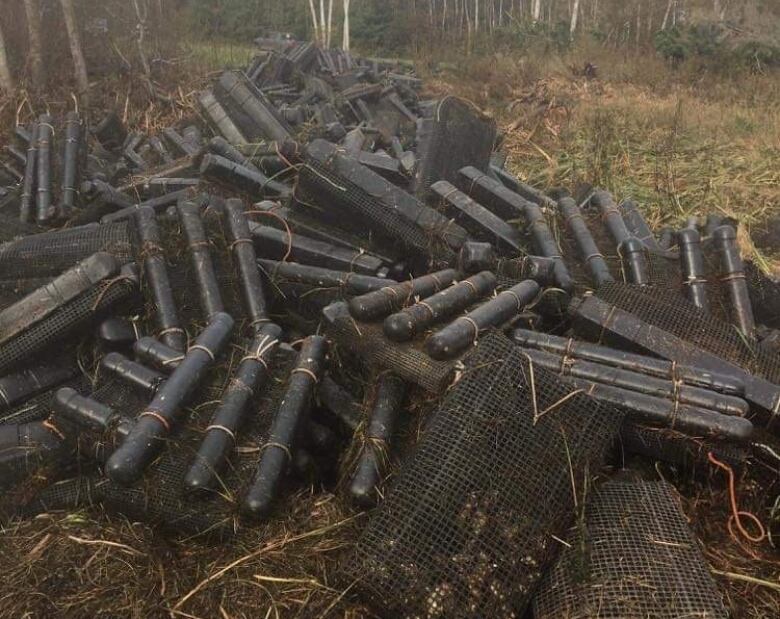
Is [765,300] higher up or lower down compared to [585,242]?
lower down

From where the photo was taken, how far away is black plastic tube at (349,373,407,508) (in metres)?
3.90

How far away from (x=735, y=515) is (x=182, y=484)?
3324 millimetres

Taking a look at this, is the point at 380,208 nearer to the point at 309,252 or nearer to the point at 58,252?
the point at 309,252

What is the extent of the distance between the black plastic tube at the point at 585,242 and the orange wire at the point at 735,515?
6.39 feet

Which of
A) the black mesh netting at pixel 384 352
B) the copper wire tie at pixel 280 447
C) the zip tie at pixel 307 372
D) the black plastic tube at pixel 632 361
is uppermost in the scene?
the black mesh netting at pixel 384 352

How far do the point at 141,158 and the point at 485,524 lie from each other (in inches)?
338

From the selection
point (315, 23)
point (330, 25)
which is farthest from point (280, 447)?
point (315, 23)

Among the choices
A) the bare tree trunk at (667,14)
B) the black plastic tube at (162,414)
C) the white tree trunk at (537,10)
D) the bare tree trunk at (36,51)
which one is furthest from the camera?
the white tree trunk at (537,10)

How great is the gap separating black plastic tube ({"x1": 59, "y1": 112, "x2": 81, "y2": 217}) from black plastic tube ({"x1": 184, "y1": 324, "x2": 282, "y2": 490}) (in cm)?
413

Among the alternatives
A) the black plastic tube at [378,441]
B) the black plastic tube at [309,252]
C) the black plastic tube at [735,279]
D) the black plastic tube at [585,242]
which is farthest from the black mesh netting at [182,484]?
the black plastic tube at [735,279]

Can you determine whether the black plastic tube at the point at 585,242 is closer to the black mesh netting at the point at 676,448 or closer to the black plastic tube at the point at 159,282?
the black mesh netting at the point at 676,448

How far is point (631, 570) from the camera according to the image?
10.9ft

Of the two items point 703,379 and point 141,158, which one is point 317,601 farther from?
point 141,158

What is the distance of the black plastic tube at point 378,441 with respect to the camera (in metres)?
3.90
